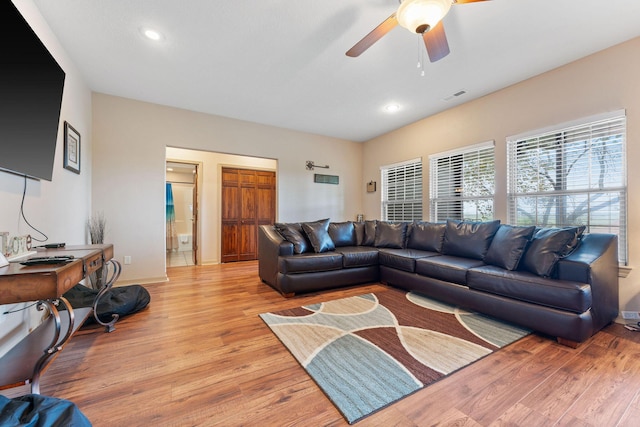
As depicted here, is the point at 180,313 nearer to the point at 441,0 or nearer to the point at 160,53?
the point at 160,53

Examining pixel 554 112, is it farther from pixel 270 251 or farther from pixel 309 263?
pixel 270 251

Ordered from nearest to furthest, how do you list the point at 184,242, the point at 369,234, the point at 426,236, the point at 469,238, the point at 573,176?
the point at 573,176 → the point at 469,238 → the point at 426,236 → the point at 369,234 → the point at 184,242

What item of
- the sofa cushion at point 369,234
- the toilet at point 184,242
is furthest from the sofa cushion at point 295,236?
the toilet at point 184,242

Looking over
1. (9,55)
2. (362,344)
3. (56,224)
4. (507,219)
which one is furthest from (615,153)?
(56,224)

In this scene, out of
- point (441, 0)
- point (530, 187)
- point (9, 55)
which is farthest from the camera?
point (530, 187)

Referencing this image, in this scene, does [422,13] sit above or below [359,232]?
above

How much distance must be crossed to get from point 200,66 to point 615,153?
441 cm

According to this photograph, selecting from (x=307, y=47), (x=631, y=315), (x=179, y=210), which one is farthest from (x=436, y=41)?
(x=179, y=210)

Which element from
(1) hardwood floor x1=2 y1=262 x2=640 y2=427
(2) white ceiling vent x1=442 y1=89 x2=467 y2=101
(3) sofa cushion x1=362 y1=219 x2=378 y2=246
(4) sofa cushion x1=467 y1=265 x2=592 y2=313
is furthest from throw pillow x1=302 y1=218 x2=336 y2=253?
(2) white ceiling vent x1=442 y1=89 x2=467 y2=101

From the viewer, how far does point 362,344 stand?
1.97 metres

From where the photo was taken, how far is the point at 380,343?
1986mm

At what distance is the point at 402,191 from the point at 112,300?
4557 mm

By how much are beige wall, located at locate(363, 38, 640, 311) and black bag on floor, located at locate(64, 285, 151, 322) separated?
425cm

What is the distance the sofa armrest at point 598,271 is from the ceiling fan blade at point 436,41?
2.02m
